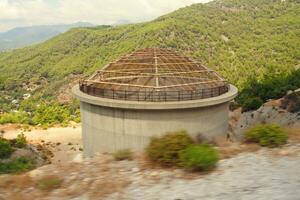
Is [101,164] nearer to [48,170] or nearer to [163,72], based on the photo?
[48,170]

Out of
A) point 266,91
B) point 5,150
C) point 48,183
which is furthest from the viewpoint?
point 266,91

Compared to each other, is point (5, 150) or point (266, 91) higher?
point (266, 91)

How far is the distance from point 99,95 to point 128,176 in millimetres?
10118

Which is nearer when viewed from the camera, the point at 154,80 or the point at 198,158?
the point at 198,158

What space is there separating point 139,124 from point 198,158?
7.86 meters

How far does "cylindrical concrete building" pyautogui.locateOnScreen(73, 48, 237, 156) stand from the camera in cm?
1498

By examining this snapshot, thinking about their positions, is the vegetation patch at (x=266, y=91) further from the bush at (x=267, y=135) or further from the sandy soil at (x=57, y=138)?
the bush at (x=267, y=135)

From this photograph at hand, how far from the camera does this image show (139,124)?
15.0m

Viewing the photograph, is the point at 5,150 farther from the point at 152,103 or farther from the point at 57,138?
the point at 152,103

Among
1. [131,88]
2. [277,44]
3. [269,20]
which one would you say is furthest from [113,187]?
[269,20]

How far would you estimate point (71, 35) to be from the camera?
162125 mm

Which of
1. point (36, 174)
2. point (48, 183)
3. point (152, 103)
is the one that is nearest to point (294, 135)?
point (48, 183)

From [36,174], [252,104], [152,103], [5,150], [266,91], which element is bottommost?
[5,150]

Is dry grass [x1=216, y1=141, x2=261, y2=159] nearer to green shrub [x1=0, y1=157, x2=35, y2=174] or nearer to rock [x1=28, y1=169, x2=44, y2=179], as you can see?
rock [x1=28, y1=169, x2=44, y2=179]
